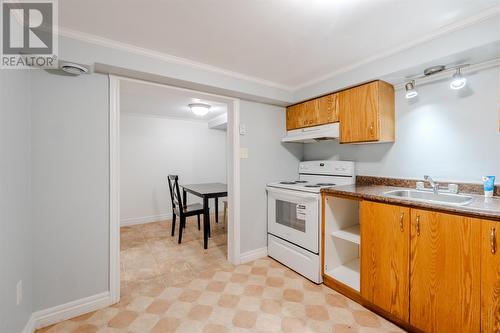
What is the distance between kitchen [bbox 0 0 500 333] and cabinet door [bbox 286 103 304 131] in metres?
0.31

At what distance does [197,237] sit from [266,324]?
2.10 m

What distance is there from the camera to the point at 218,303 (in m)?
1.84

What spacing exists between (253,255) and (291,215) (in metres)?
0.73

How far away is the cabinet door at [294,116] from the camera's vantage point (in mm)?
2732

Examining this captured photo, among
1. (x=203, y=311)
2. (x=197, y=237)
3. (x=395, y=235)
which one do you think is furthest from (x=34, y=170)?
(x=395, y=235)

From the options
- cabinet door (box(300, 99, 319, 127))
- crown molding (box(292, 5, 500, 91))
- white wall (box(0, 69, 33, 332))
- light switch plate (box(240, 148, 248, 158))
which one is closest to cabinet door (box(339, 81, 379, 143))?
crown molding (box(292, 5, 500, 91))

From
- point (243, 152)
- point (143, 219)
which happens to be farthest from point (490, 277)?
point (143, 219)

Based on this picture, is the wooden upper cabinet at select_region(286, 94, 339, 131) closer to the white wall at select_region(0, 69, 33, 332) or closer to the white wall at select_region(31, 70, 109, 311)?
the white wall at select_region(31, 70, 109, 311)

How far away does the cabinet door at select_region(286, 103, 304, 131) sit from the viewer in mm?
2732

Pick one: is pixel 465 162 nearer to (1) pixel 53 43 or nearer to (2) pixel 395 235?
(2) pixel 395 235

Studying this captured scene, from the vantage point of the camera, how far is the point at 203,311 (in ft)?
5.71

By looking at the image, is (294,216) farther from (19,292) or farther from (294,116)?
(19,292)

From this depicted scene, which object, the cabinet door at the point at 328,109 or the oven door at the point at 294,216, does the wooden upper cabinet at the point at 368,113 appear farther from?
the oven door at the point at 294,216

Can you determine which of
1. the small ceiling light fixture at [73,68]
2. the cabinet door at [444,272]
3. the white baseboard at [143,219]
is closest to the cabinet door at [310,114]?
the cabinet door at [444,272]
